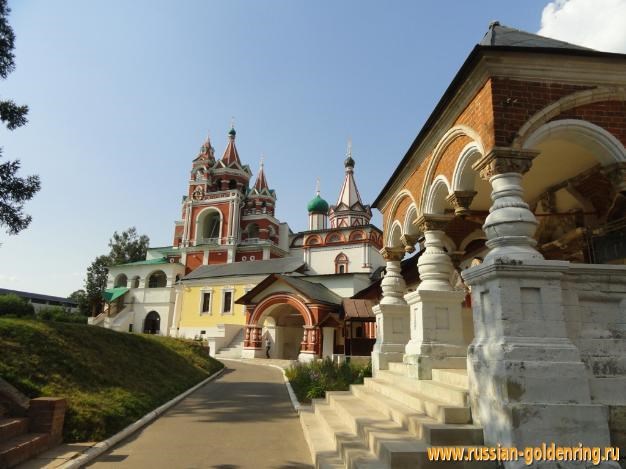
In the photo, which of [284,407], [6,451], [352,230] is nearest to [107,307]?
[352,230]

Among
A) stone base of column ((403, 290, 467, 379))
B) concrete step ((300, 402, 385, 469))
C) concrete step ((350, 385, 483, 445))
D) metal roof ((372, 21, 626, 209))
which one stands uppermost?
metal roof ((372, 21, 626, 209))

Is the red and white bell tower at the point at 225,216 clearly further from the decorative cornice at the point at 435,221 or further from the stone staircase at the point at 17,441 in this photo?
the stone staircase at the point at 17,441

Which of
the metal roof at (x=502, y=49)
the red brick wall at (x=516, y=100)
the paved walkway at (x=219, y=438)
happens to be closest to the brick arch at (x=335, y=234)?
the paved walkway at (x=219, y=438)

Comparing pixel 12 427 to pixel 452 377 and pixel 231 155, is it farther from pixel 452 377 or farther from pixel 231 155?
pixel 231 155

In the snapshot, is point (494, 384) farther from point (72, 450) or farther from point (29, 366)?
point (29, 366)

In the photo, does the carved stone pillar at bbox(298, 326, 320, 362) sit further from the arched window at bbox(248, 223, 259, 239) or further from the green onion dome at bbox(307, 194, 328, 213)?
the green onion dome at bbox(307, 194, 328, 213)

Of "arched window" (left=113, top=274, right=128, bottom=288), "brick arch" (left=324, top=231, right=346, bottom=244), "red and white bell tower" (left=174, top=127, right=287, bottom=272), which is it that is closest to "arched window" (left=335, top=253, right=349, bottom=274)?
"brick arch" (left=324, top=231, right=346, bottom=244)

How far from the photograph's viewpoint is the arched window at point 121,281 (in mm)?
45188

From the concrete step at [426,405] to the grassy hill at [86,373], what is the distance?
4264 mm

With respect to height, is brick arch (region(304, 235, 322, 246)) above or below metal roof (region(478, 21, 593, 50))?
above

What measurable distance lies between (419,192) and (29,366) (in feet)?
24.5

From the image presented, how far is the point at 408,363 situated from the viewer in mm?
6590

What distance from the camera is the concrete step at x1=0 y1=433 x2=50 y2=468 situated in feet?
14.8

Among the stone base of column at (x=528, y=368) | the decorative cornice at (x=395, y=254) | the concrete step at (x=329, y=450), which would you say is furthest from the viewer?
the decorative cornice at (x=395, y=254)
